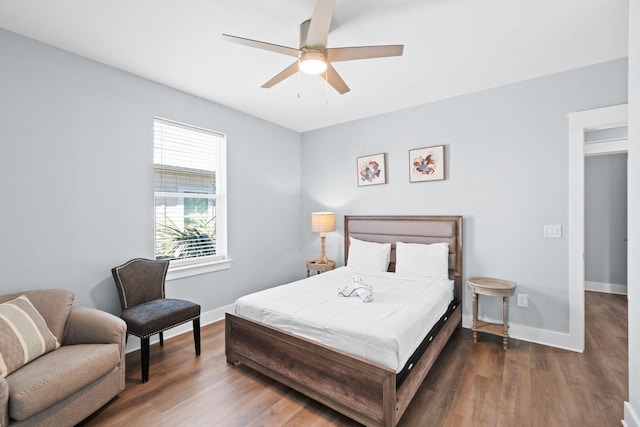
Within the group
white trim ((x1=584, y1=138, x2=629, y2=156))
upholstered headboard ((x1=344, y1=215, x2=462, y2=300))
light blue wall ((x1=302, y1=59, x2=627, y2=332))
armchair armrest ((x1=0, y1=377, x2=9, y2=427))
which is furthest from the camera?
white trim ((x1=584, y1=138, x2=629, y2=156))

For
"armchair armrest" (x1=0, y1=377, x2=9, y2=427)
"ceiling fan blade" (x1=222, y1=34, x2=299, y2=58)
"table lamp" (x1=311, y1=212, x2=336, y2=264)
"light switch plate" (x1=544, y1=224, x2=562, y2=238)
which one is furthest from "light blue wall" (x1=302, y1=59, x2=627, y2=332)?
"armchair armrest" (x1=0, y1=377, x2=9, y2=427)

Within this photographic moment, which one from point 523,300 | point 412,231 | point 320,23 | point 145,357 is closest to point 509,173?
point 412,231

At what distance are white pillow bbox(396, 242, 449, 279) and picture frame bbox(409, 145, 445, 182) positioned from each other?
0.83 m

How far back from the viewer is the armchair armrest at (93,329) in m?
2.04

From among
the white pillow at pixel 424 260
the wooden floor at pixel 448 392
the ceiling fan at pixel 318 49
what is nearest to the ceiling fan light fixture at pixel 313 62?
the ceiling fan at pixel 318 49

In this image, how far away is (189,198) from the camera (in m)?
3.43

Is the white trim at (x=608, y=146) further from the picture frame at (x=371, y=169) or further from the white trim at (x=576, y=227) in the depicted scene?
the picture frame at (x=371, y=169)

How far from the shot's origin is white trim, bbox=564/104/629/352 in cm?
274

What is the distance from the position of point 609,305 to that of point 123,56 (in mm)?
6529

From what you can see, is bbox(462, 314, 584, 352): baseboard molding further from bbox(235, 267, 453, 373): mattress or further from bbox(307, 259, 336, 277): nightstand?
bbox(307, 259, 336, 277): nightstand

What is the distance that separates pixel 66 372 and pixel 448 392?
2.48 m

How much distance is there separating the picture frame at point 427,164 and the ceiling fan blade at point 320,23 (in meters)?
2.14

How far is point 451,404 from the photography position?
2018 mm

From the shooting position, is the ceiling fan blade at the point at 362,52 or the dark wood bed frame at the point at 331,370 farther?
the ceiling fan blade at the point at 362,52
